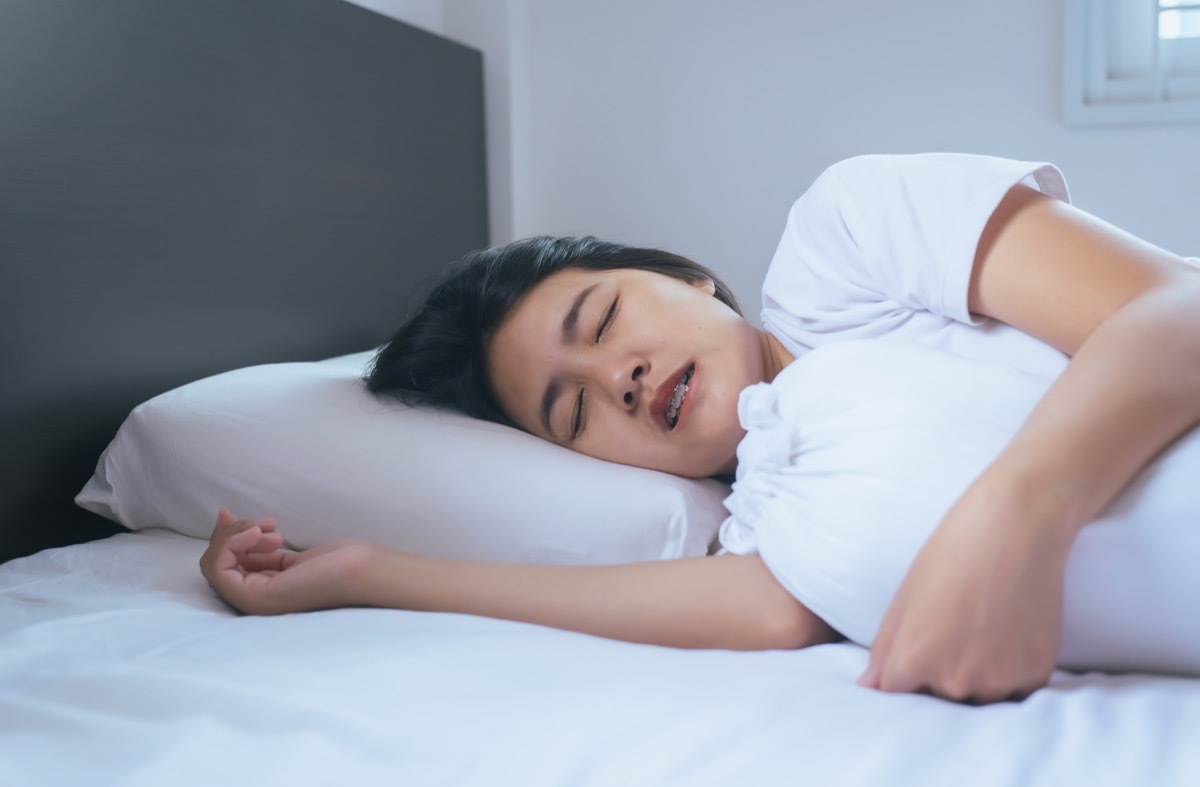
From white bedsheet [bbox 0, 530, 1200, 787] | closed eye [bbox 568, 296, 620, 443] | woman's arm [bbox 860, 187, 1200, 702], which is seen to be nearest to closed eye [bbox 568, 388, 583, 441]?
closed eye [bbox 568, 296, 620, 443]

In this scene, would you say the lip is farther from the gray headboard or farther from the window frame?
the window frame

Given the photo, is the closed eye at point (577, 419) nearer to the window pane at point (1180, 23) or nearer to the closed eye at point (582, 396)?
the closed eye at point (582, 396)

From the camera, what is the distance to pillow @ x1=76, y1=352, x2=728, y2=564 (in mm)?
972

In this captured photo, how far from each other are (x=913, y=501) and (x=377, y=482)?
554 mm

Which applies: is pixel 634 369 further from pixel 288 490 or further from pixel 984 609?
pixel 984 609

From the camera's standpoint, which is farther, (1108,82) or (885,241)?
(1108,82)

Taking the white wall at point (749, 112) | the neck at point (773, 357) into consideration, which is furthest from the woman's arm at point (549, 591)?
the white wall at point (749, 112)

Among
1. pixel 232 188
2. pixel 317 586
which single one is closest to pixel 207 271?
pixel 232 188

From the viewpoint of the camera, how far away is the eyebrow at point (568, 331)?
107cm

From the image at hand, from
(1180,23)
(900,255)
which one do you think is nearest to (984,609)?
(900,255)

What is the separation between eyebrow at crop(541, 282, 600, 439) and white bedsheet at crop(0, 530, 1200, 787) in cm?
35

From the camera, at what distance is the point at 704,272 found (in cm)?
130

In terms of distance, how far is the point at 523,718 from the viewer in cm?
58

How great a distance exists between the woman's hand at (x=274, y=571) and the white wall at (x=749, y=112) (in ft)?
4.02
